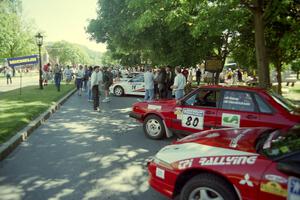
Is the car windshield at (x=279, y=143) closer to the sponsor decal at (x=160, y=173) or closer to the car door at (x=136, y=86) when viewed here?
the sponsor decal at (x=160, y=173)

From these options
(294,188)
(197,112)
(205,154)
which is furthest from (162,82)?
(294,188)

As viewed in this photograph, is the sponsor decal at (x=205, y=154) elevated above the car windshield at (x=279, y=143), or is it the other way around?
the car windshield at (x=279, y=143)

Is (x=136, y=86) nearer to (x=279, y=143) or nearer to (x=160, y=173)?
(x=160, y=173)

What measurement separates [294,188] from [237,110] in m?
3.64

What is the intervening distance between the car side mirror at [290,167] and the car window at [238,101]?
3.45m

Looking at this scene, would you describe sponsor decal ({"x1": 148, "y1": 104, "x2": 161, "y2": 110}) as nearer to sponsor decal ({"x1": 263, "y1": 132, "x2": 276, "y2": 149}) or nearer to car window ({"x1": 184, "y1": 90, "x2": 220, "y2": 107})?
car window ({"x1": 184, "y1": 90, "x2": 220, "y2": 107})

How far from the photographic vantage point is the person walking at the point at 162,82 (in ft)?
48.0

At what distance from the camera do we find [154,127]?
26.3 ft

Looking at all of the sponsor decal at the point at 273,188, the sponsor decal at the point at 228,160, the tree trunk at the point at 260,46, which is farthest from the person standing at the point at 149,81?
the sponsor decal at the point at 273,188

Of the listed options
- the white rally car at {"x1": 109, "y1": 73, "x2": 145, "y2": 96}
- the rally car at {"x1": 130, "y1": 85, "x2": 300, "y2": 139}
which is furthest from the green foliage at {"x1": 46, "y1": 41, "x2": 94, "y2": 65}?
the rally car at {"x1": 130, "y1": 85, "x2": 300, "y2": 139}

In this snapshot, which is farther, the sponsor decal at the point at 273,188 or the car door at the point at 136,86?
the car door at the point at 136,86

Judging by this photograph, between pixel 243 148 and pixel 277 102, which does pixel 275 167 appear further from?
pixel 277 102

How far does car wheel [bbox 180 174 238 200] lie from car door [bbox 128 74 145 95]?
1560cm

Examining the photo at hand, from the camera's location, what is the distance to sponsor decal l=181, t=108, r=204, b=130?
6977 millimetres
